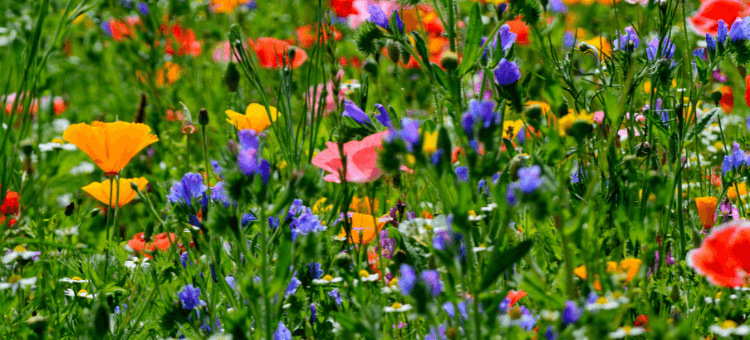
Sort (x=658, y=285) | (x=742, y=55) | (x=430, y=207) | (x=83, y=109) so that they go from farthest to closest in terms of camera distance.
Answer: (x=83, y=109) < (x=430, y=207) < (x=742, y=55) < (x=658, y=285)

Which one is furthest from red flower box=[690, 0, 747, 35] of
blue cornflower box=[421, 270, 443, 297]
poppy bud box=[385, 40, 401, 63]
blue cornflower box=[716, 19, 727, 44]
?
blue cornflower box=[421, 270, 443, 297]

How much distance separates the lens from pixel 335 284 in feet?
4.30

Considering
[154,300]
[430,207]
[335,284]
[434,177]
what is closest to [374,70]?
[430,207]

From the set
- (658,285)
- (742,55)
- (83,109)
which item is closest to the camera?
(658,285)

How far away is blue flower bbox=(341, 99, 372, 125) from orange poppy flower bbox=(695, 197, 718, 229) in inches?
25.6

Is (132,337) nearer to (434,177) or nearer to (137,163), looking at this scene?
(434,177)

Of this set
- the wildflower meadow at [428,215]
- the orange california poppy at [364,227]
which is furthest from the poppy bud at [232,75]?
the orange california poppy at [364,227]

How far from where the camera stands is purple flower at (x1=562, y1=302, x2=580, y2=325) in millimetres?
879

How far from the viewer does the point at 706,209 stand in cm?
144

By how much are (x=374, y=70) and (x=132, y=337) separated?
31.7 inches

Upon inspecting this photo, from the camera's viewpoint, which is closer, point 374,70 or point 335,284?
point 335,284

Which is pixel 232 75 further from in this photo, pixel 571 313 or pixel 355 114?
pixel 571 313

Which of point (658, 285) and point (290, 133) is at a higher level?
point (290, 133)

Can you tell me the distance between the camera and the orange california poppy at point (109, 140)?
1.42m
